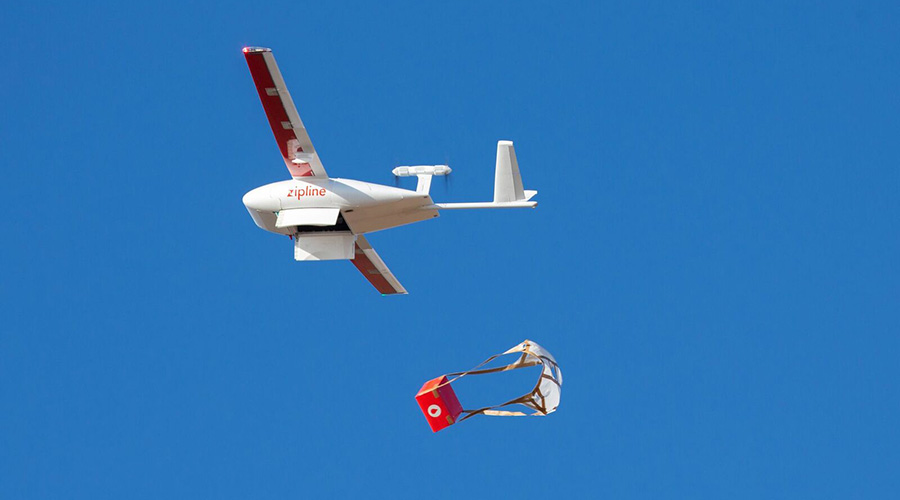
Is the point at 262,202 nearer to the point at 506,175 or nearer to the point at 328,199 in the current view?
the point at 328,199

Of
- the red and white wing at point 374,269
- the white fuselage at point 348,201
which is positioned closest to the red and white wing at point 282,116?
the white fuselage at point 348,201

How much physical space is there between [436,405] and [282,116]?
11.2m

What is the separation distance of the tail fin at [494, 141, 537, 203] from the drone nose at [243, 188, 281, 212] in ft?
25.3

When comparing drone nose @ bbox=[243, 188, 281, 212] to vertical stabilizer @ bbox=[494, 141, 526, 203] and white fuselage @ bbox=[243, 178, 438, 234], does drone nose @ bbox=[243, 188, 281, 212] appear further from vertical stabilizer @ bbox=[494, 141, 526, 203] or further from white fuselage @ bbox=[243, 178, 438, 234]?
vertical stabilizer @ bbox=[494, 141, 526, 203]

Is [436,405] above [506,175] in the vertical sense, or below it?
below

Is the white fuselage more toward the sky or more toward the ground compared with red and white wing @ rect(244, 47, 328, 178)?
more toward the ground

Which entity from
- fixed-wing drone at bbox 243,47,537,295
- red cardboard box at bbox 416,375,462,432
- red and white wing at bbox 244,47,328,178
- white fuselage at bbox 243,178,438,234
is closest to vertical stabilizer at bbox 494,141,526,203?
fixed-wing drone at bbox 243,47,537,295

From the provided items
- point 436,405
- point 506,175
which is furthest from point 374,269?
point 436,405

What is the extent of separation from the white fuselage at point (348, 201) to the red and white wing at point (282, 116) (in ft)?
2.02

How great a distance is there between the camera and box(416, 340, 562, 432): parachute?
158 feet

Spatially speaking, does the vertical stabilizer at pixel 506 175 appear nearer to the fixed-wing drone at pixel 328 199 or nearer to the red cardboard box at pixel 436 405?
the fixed-wing drone at pixel 328 199

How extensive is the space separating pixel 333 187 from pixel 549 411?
10842mm

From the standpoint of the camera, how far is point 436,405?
159ft

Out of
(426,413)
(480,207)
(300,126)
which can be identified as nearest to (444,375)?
(426,413)
